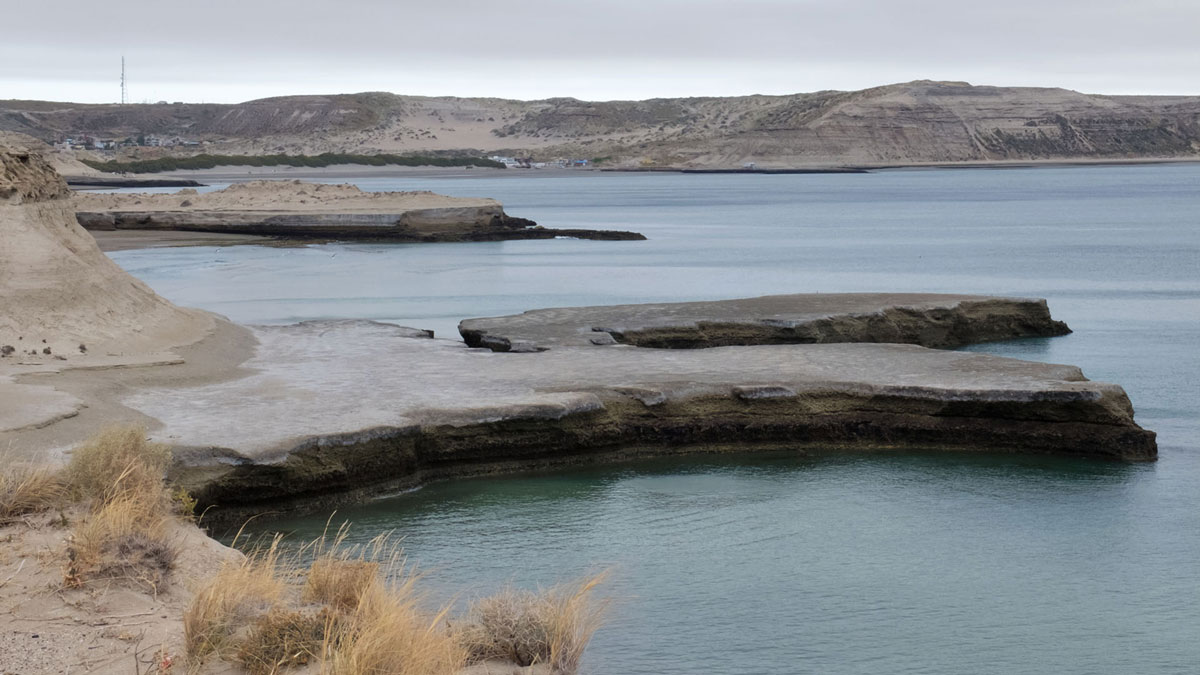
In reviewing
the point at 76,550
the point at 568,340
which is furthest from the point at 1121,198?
the point at 76,550

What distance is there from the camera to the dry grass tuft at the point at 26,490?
329 inches

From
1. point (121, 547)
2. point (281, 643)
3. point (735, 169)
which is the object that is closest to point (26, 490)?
point (121, 547)

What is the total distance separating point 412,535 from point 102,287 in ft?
25.2

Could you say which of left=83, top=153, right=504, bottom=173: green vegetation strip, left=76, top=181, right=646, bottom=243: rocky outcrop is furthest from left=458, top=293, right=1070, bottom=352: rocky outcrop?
left=83, top=153, right=504, bottom=173: green vegetation strip

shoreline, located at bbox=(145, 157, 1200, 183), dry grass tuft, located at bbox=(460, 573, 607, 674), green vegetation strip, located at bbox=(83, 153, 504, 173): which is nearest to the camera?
dry grass tuft, located at bbox=(460, 573, 607, 674)

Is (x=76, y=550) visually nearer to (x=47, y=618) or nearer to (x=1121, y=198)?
(x=47, y=618)

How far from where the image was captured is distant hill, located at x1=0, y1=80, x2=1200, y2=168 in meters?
146

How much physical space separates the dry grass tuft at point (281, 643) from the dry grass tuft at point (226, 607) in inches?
5.2

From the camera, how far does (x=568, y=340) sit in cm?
1770

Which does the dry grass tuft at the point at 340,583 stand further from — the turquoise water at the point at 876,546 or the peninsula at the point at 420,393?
the peninsula at the point at 420,393

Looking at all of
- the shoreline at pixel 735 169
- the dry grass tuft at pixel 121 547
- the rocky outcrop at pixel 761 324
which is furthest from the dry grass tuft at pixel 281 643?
the shoreline at pixel 735 169

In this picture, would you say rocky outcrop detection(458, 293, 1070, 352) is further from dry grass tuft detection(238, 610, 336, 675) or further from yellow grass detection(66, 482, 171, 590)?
dry grass tuft detection(238, 610, 336, 675)

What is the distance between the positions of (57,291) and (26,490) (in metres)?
8.19

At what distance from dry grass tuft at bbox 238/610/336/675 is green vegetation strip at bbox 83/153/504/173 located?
334 feet
